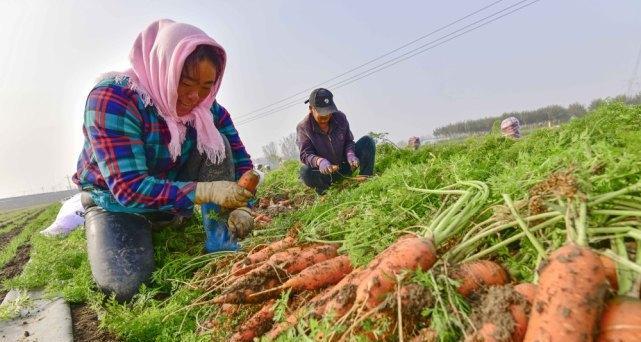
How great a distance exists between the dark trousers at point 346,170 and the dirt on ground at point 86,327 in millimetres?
3345

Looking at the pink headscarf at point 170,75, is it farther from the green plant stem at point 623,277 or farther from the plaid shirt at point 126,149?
the green plant stem at point 623,277

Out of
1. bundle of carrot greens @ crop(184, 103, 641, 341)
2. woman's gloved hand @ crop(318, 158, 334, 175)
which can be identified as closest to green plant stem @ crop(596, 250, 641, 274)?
bundle of carrot greens @ crop(184, 103, 641, 341)

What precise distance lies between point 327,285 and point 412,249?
1.99 feet

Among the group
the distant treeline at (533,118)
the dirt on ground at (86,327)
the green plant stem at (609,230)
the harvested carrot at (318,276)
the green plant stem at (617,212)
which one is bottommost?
the distant treeline at (533,118)

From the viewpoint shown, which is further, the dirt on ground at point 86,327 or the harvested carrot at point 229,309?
the dirt on ground at point 86,327

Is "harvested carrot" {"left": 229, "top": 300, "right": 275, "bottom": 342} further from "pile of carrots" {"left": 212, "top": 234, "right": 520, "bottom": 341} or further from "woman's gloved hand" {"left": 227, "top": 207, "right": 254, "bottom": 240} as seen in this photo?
"woman's gloved hand" {"left": 227, "top": 207, "right": 254, "bottom": 240}

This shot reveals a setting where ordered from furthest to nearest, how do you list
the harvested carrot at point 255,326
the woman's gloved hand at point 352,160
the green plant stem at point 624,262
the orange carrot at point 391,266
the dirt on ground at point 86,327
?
the woman's gloved hand at point 352,160, the dirt on ground at point 86,327, the harvested carrot at point 255,326, the orange carrot at point 391,266, the green plant stem at point 624,262

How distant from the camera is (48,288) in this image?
3.22 metres

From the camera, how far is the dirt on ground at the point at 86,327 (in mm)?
2369

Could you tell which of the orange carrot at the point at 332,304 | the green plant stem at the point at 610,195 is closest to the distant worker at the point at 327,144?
the orange carrot at the point at 332,304

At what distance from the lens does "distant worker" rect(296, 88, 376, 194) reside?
19.0 ft

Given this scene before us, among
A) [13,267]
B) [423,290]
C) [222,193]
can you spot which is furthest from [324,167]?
[13,267]

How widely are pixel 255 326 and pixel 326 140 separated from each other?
4342 millimetres

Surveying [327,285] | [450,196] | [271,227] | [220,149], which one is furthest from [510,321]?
[220,149]
